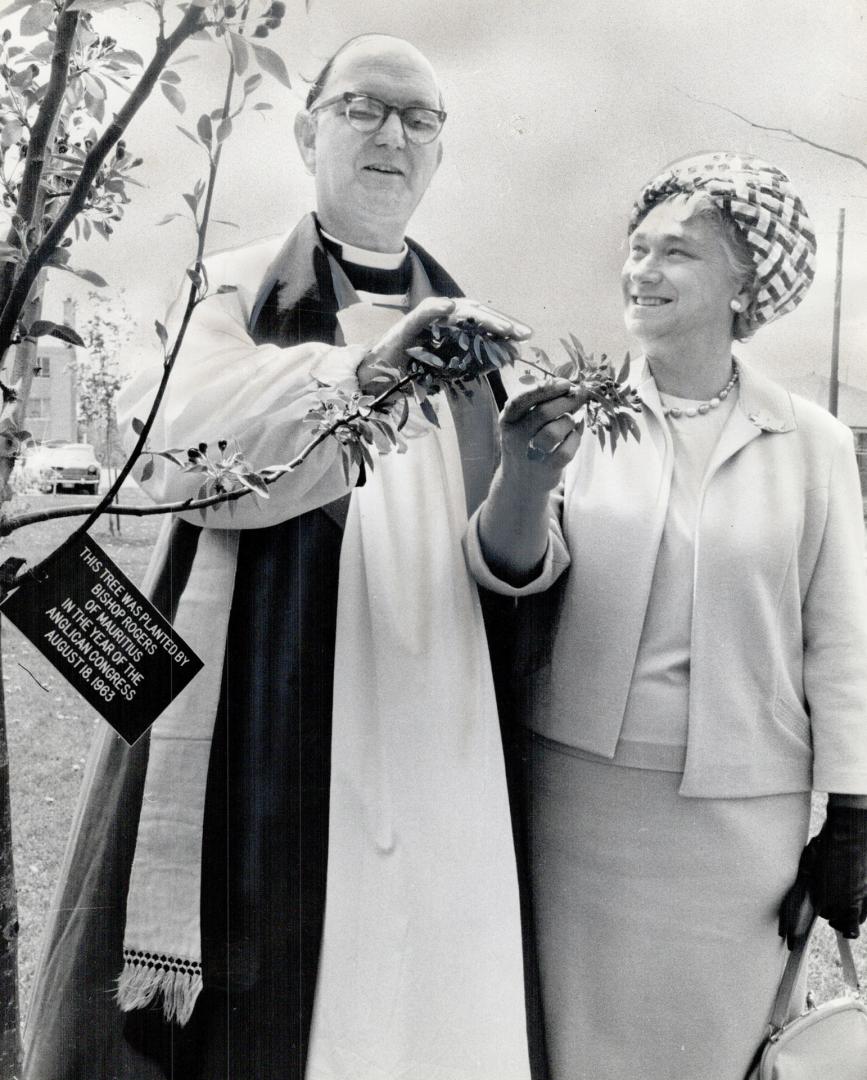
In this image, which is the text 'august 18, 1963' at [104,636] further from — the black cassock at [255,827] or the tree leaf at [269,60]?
the tree leaf at [269,60]

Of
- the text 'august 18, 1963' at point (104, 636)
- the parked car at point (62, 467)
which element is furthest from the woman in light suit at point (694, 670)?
the parked car at point (62, 467)

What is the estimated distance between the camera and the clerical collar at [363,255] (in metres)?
1.93

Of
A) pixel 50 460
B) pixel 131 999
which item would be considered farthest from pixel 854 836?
pixel 50 460

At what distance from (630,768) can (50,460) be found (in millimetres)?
1088

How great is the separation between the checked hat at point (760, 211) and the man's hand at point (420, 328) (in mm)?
433

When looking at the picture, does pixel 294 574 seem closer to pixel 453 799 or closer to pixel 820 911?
pixel 453 799

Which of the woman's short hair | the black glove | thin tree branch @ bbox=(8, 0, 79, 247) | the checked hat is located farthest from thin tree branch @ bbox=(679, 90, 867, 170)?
the black glove

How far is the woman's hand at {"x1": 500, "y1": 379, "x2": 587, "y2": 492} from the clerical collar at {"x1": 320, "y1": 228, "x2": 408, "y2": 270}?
383 mm

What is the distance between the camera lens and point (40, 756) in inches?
76.9

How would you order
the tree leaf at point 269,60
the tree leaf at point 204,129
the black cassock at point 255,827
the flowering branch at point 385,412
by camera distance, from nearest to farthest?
1. the tree leaf at point 269,60
2. the tree leaf at point 204,129
3. the flowering branch at point 385,412
4. the black cassock at point 255,827

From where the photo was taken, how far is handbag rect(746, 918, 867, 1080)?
76.3 inches

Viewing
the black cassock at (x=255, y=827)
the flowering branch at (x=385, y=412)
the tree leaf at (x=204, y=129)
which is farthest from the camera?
the black cassock at (x=255, y=827)

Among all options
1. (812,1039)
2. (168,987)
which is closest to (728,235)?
(812,1039)

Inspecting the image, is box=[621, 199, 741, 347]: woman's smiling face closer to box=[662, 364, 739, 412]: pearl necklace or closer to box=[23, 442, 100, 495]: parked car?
box=[662, 364, 739, 412]: pearl necklace
